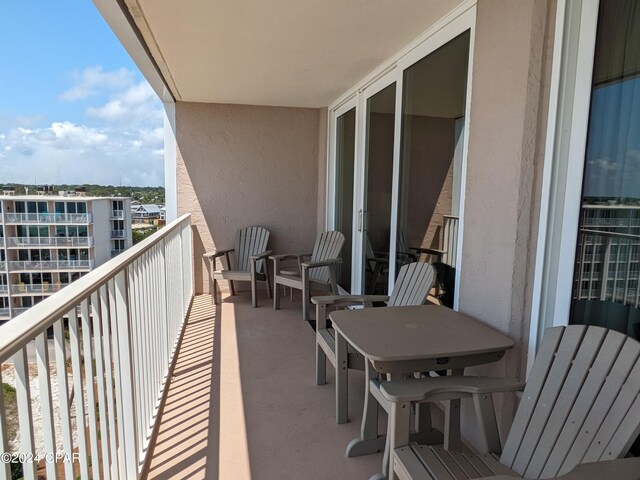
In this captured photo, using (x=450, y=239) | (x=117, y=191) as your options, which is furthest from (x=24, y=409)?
(x=117, y=191)

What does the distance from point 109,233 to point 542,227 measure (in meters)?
4.57

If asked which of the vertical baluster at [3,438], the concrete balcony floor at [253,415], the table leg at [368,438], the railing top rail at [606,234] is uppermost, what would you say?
the railing top rail at [606,234]

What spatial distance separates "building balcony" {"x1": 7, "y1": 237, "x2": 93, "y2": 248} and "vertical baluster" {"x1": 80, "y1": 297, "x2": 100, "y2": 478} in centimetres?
365

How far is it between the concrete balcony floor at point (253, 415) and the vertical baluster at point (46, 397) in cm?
99

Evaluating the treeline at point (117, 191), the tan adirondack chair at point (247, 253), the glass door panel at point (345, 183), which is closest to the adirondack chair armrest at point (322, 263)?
the glass door panel at point (345, 183)

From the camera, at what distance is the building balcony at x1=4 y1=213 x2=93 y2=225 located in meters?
4.18

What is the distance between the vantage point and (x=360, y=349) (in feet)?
5.12

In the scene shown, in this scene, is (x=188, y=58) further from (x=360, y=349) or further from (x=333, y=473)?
(x=333, y=473)

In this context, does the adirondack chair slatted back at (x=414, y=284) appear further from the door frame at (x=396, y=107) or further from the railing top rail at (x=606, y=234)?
the railing top rail at (x=606, y=234)

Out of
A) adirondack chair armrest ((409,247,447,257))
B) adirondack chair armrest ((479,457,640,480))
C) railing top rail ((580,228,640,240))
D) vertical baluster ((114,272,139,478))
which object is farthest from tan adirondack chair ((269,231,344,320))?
adirondack chair armrest ((479,457,640,480))

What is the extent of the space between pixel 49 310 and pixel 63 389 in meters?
0.22

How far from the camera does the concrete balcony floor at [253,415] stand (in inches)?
72.9

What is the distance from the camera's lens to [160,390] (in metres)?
2.42

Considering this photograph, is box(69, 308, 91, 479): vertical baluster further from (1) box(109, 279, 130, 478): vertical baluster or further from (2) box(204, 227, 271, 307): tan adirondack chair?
(2) box(204, 227, 271, 307): tan adirondack chair
